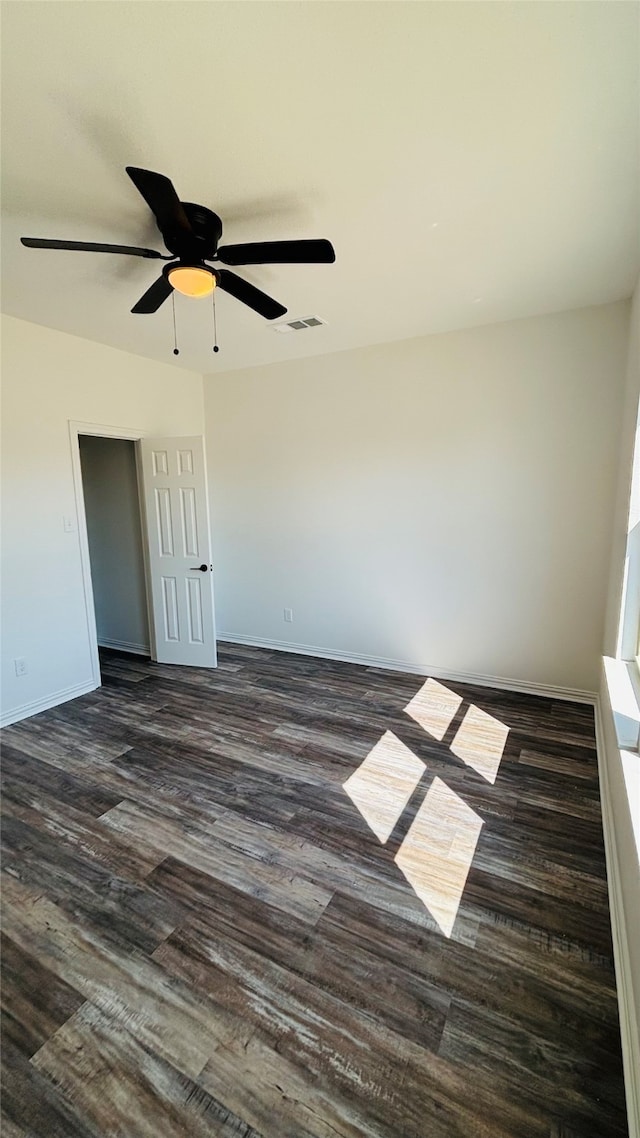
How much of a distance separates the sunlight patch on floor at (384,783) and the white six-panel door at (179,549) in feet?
6.77

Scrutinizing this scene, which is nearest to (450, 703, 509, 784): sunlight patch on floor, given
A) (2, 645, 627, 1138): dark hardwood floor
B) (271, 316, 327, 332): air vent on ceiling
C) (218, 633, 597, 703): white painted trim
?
(2, 645, 627, 1138): dark hardwood floor

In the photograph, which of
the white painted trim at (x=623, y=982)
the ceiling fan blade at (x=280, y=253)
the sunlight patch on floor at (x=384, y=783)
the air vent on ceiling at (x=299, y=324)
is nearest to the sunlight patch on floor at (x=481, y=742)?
the sunlight patch on floor at (x=384, y=783)

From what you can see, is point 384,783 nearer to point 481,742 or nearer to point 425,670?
point 481,742

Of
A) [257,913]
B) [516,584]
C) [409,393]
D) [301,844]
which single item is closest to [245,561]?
[409,393]

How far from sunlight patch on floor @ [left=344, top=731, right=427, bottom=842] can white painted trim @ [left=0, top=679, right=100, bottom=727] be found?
2483 mm

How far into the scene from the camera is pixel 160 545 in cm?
426

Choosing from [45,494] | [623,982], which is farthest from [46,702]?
[623,982]

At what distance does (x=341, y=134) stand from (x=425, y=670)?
3.52 meters

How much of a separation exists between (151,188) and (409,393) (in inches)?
102

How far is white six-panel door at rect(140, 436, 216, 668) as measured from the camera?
13.2ft

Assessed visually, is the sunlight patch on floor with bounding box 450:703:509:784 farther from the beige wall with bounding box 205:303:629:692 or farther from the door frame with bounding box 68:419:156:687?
the door frame with bounding box 68:419:156:687

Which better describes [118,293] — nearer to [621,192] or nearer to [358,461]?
[358,461]

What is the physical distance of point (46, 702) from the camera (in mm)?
3449

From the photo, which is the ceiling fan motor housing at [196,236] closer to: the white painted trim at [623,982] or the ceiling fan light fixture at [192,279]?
the ceiling fan light fixture at [192,279]
